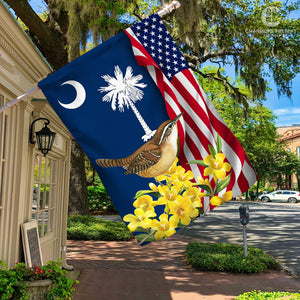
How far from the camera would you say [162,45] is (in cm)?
359

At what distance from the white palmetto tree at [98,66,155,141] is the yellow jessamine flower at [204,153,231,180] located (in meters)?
0.57

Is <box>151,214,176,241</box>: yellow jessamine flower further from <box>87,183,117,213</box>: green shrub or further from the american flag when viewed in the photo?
<box>87,183,117,213</box>: green shrub

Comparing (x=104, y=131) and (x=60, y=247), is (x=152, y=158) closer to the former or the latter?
(x=104, y=131)

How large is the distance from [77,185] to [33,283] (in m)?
11.6

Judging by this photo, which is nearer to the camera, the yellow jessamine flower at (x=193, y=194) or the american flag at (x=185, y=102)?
the yellow jessamine flower at (x=193, y=194)

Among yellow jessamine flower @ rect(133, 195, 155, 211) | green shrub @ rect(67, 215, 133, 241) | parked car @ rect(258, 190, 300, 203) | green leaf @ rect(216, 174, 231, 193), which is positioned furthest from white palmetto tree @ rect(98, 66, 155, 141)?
parked car @ rect(258, 190, 300, 203)

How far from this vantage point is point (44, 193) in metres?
6.59

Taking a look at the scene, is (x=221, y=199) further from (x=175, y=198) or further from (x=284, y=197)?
(x=284, y=197)

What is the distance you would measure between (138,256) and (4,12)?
777cm

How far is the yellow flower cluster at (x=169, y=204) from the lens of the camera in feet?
10.7

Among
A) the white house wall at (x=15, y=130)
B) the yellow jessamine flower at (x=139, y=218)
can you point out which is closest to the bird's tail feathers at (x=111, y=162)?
the yellow jessamine flower at (x=139, y=218)

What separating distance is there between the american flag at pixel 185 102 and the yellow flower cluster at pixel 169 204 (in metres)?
0.14

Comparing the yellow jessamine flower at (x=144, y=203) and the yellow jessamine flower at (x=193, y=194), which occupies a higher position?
the yellow jessamine flower at (x=193, y=194)

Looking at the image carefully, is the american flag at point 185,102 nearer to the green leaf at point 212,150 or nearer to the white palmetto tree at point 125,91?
the green leaf at point 212,150
